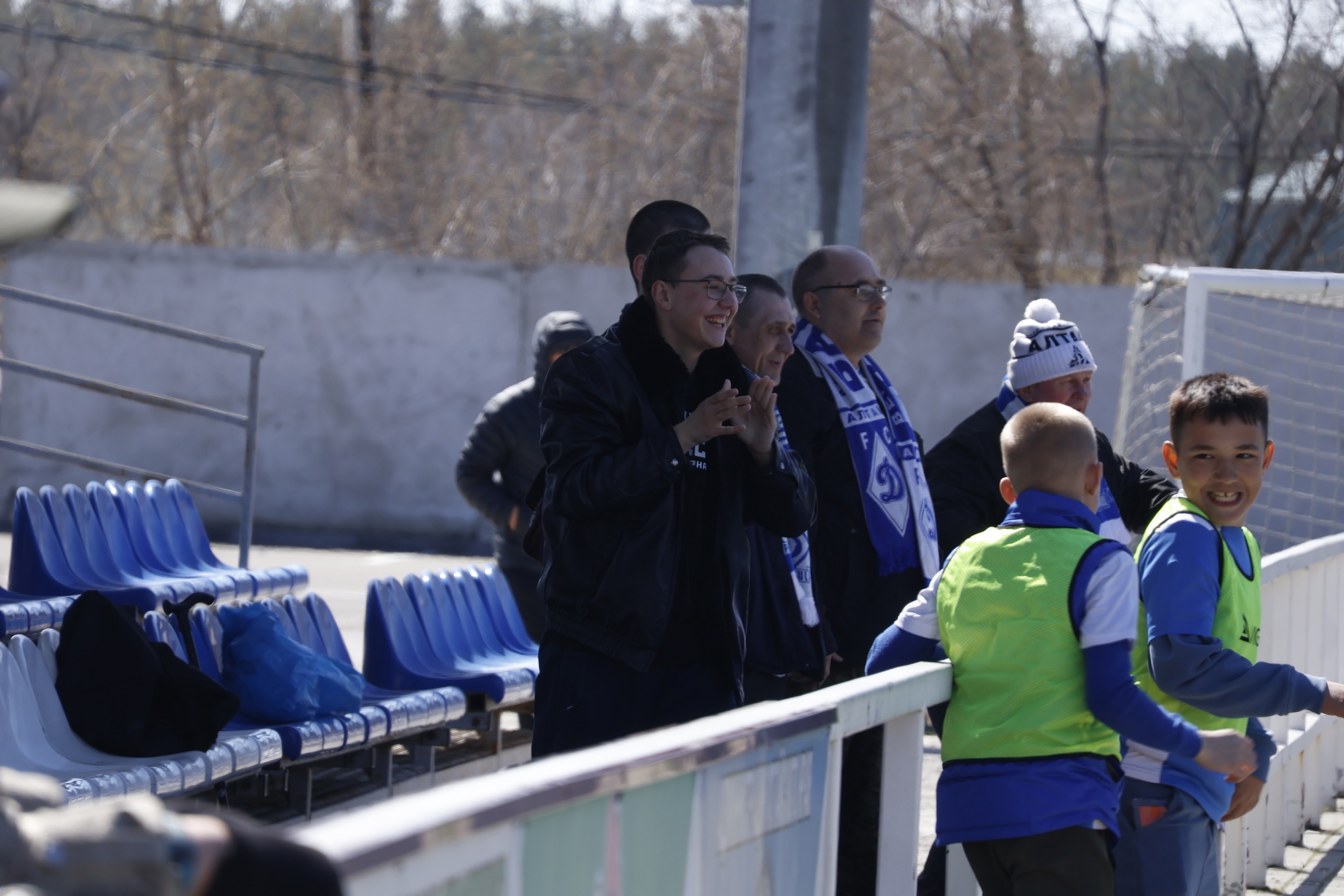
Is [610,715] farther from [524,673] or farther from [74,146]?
[74,146]

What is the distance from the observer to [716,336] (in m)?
3.22

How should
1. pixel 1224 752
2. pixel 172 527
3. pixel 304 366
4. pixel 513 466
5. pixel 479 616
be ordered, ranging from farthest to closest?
pixel 304 366, pixel 172 527, pixel 479 616, pixel 513 466, pixel 1224 752

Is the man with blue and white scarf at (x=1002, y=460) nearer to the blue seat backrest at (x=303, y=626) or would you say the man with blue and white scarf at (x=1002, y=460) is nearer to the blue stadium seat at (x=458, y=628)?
the blue seat backrest at (x=303, y=626)

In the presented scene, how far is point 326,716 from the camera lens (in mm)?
5184

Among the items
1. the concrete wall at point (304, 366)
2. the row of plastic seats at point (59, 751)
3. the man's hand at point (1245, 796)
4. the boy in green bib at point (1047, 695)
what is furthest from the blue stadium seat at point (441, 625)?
the concrete wall at point (304, 366)

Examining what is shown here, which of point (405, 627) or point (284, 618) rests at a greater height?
point (284, 618)

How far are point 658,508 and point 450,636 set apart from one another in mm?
3589

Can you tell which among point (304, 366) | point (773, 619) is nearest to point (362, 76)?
point (304, 366)

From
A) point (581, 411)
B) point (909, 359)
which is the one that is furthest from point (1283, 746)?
point (909, 359)

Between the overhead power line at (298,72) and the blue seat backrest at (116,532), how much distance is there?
45.9ft

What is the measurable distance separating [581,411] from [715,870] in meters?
1.17

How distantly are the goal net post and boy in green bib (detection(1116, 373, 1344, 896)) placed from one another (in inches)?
125

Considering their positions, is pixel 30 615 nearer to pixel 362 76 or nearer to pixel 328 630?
pixel 328 630

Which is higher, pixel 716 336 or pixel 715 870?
pixel 716 336
